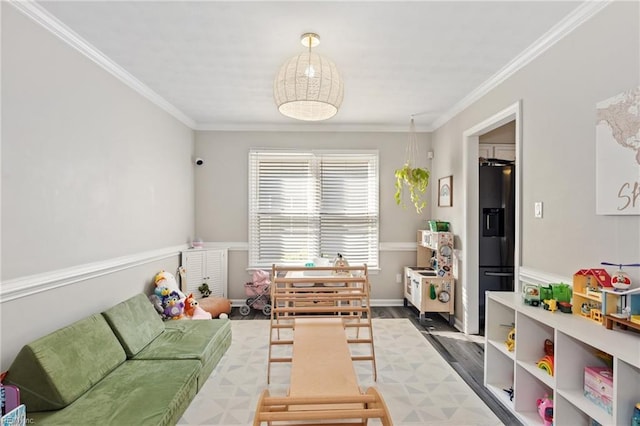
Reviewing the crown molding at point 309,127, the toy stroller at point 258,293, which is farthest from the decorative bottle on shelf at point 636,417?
the crown molding at point 309,127

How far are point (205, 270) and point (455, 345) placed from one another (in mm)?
3294

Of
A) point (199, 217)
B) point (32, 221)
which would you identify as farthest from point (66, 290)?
point (199, 217)

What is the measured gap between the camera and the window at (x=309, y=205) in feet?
16.9

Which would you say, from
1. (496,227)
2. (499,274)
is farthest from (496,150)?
(499,274)

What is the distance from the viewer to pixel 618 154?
193 cm

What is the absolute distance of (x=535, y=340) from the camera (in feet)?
7.55

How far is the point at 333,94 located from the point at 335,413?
2.05 meters

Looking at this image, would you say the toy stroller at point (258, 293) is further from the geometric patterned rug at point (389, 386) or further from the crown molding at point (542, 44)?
the crown molding at point (542, 44)

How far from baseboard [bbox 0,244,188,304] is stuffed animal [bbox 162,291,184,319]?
0.46 metres

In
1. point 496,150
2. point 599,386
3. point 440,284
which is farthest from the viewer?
point 496,150

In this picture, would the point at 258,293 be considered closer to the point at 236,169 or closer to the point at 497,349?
the point at 236,169

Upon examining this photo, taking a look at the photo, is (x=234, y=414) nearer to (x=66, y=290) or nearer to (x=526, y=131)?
(x=66, y=290)

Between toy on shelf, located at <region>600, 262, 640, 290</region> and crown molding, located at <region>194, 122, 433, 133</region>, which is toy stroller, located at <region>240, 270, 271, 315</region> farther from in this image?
toy on shelf, located at <region>600, 262, 640, 290</region>

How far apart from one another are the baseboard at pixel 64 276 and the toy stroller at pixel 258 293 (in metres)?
1.51
